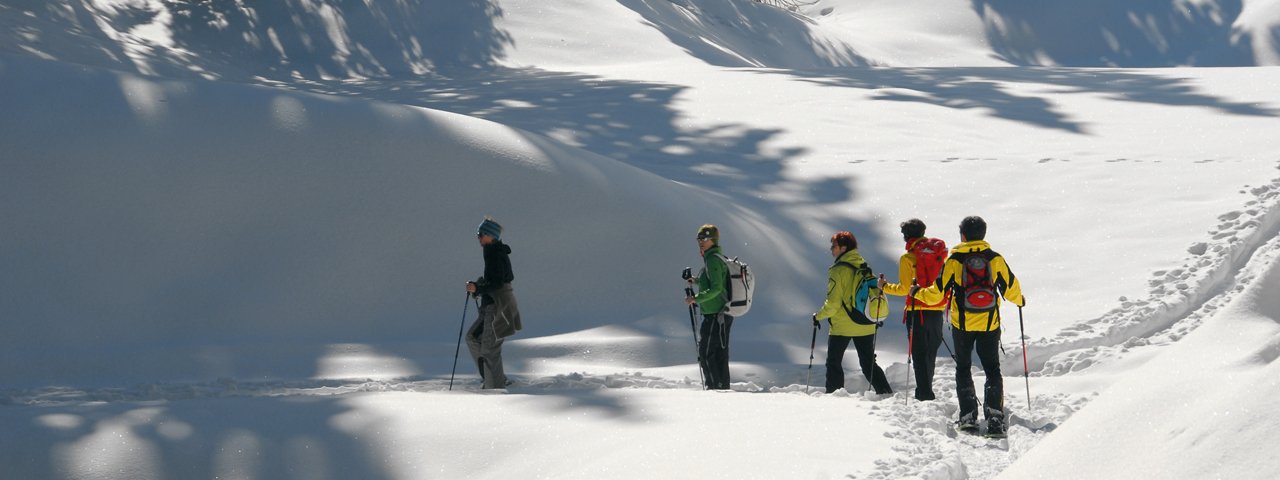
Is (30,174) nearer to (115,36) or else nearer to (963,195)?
(963,195)

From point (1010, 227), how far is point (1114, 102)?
6272 mm

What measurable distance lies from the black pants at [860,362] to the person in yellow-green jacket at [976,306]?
4.15 ft

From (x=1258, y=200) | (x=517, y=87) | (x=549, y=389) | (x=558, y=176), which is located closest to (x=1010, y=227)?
(x=1258, y=200)

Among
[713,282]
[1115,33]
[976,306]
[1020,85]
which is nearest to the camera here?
[976,306]

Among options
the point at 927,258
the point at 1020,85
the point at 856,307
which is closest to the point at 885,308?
the point at 856,307

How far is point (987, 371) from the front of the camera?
6.85 meters

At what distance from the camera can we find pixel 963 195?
1280 cm

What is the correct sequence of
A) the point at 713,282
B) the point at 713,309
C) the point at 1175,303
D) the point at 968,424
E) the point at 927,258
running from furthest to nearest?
the point at 1175,303 → the point at 713,309 → the point at 713,282 → the point at 927,258 → the point at 968,424

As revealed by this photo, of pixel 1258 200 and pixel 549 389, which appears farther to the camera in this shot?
pixel 1258 200

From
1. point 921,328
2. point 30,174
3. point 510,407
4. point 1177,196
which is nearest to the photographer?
point 510,407

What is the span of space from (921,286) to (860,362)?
74 centimetres

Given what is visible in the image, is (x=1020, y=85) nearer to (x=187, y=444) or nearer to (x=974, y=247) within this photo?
(x=974, y=247)

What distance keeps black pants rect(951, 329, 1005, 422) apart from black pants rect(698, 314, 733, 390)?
1980 mm

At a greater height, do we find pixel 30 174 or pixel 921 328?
pixel 30 174
